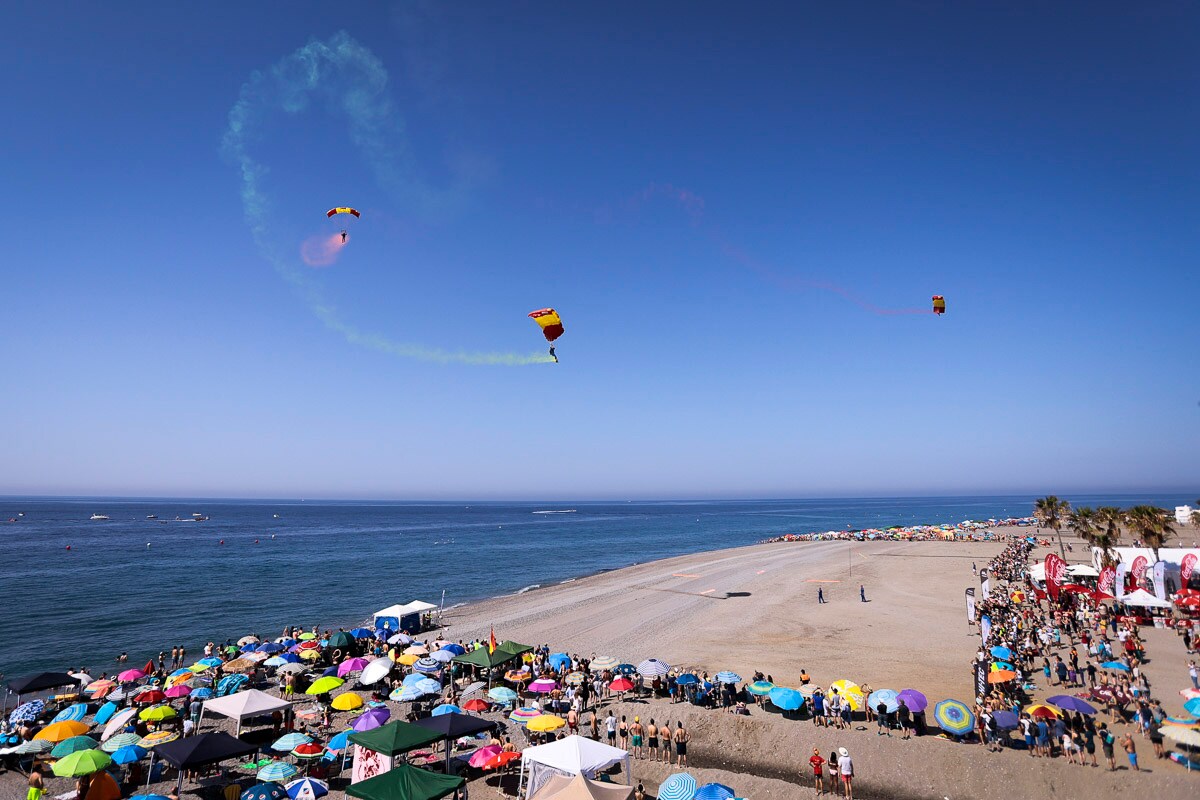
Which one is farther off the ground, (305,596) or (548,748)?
(548,748)

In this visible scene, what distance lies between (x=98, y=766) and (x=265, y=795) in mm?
4603

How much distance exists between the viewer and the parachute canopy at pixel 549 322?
25.0 m

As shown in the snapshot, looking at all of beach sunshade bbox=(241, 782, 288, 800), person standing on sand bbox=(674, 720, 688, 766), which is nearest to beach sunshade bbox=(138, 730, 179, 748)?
beach sunshade bbox=(241, 782, 288, 800)

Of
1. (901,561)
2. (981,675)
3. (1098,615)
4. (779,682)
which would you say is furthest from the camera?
(901,561)

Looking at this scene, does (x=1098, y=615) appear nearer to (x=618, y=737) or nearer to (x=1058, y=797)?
(x=1058, y=797)

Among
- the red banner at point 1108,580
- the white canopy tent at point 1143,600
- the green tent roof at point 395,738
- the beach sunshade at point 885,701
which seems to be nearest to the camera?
the green tent roof at point 395,738

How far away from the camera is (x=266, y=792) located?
46.0 ft

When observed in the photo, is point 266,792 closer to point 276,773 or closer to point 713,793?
point 276,773

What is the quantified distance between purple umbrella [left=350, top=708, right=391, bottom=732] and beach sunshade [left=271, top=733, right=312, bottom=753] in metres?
1.53

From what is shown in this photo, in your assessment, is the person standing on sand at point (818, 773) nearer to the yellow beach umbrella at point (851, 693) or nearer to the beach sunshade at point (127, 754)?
the yellow beach umbrella at point (851, 693)

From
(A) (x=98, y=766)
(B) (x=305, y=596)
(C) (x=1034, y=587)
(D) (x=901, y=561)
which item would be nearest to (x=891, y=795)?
(A) (x=98, y=766)

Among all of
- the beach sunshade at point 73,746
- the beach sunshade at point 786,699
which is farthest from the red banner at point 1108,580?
the beach sunshade at point 73,746

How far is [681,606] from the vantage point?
137ft

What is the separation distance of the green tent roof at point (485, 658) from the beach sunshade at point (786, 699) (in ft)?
34.0
